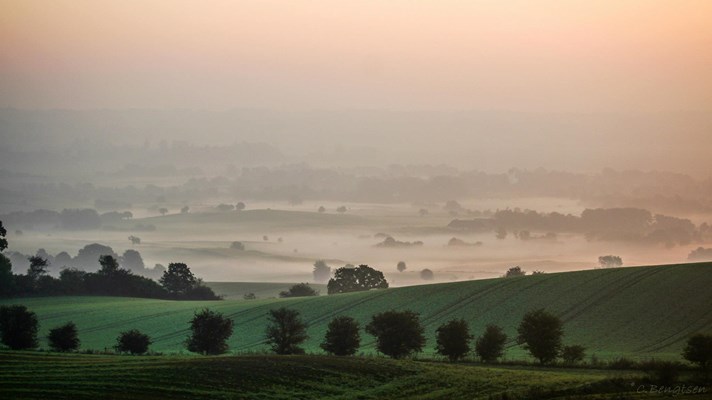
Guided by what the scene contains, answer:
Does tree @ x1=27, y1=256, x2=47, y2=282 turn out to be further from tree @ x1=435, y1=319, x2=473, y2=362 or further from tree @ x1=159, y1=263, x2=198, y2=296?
tree @ x1=435, y1=319, x2=473, y2=362

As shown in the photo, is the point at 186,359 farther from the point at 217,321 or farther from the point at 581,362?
the point at 581,362

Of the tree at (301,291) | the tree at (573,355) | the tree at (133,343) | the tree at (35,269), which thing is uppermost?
the tree at (35,269)

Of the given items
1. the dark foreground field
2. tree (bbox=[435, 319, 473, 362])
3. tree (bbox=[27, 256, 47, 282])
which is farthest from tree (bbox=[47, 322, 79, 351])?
tree (bbox=[27, 256, 47, 282])

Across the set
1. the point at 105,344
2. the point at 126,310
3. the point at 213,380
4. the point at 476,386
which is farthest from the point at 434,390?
the point at 126,310

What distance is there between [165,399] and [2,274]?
9635 cm

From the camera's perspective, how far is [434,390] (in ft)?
208

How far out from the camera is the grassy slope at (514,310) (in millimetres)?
94938

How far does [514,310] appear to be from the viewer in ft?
353

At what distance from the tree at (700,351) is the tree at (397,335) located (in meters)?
24.3

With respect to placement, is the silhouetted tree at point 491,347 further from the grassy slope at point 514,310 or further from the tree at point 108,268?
the tree at point 108,268

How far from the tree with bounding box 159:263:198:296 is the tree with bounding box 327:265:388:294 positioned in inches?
991

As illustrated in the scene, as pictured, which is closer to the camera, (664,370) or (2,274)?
(664,370)

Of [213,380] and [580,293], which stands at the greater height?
[580,293]

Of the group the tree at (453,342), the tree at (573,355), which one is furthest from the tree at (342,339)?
the tree at (573,355)
